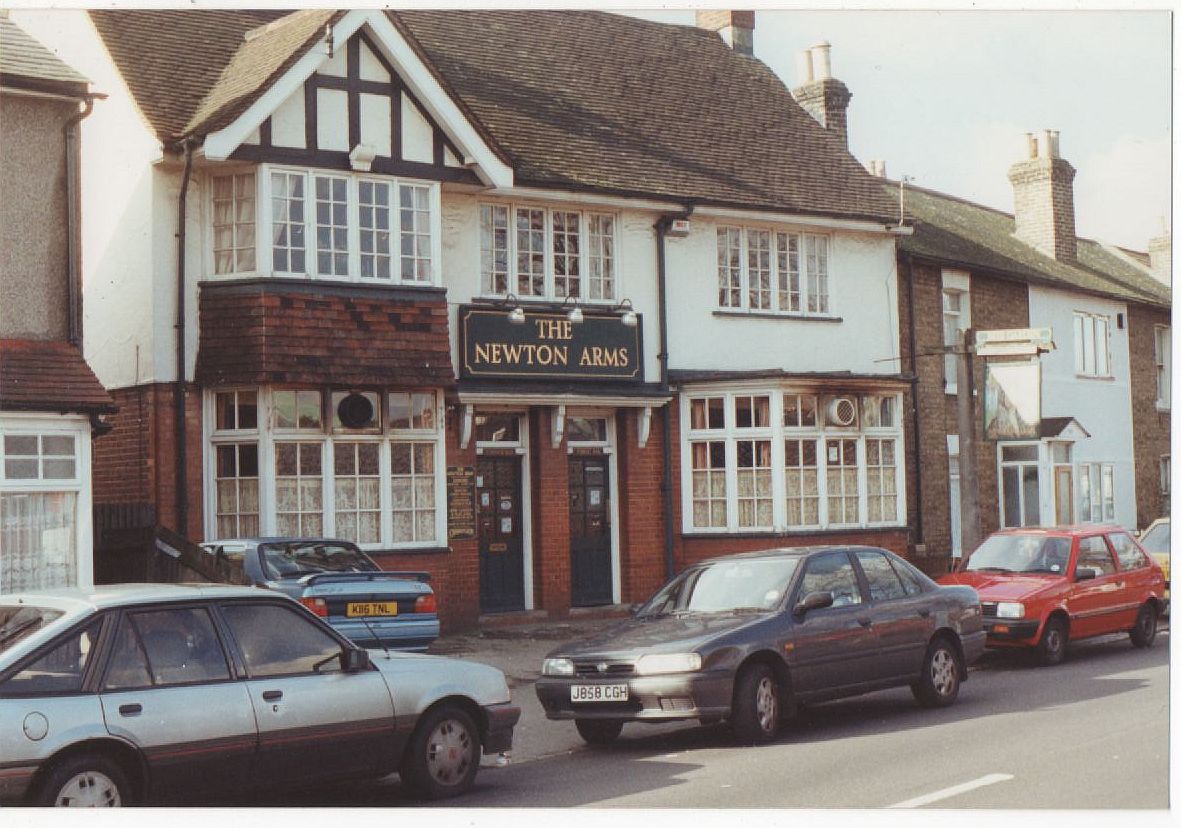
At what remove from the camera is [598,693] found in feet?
37.1

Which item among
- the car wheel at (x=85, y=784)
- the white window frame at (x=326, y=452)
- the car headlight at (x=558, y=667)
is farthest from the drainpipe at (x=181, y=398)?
the car wheel at (x=85, y=784)

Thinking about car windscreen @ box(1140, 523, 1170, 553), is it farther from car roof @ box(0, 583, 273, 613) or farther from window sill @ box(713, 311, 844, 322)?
car roof @ box(0, 583, 273, 613)

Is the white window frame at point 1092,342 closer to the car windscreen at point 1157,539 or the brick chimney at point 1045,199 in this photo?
the brick chimney at point 1045,199

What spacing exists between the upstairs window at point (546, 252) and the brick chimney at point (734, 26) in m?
7.69

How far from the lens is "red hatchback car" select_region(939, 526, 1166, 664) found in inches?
629

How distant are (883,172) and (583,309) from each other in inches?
545

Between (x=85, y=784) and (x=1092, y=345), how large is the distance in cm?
2656

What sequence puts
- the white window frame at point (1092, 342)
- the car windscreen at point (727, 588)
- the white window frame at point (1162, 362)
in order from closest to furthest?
the car windscreen at point (727, 588), the white window frame at point (1092, 342), the white window frame at point (1162, 362)

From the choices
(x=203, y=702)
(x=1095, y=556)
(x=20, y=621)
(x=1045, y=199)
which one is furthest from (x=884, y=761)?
(x=1045, y=199)

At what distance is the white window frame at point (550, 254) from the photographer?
67.4ft

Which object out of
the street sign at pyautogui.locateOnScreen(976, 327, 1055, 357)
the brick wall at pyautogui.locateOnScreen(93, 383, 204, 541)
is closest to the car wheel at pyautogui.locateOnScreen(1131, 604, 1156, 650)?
the street sign at pyautogui.locateOnScreen(976, 327, 1055, 357)

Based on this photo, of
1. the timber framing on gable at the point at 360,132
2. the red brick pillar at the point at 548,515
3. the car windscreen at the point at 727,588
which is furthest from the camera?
the red brick pillar at the point at 548,515

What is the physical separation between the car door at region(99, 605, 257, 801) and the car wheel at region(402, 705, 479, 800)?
A: 1.28 m

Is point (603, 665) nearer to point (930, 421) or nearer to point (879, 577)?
point (879, 577)
